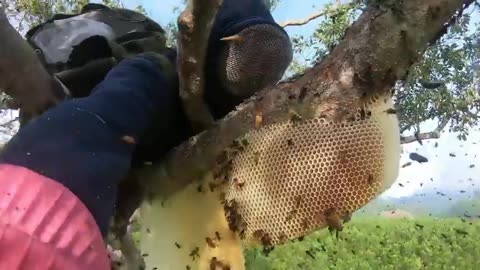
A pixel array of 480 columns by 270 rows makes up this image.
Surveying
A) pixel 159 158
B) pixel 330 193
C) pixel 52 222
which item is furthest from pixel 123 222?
pixel 52 222

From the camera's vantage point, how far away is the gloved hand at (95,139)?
1.57ft

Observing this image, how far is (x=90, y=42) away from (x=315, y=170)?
0.35 meters

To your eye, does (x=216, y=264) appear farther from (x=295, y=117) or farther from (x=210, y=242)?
(x=295, y=117)

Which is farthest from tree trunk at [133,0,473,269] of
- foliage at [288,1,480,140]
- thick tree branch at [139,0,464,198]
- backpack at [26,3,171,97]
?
foliage at [288,1,480,140]

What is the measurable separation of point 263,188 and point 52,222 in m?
0.29

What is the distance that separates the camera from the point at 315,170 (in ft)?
2.13

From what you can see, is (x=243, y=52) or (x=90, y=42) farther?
(x=90, y=42)

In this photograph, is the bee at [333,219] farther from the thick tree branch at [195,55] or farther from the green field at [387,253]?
the green field at [387,253]

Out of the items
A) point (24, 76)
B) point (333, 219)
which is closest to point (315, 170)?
point (333, 219)

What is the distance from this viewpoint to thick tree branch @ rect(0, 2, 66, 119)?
0.81 m

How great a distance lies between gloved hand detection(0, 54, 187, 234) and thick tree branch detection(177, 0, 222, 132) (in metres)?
0.04

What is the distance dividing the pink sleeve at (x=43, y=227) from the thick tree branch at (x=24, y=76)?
1.25 ft

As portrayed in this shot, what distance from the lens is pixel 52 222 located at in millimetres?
438

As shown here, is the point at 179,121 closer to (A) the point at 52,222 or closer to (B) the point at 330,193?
(B) the point at 330,193
